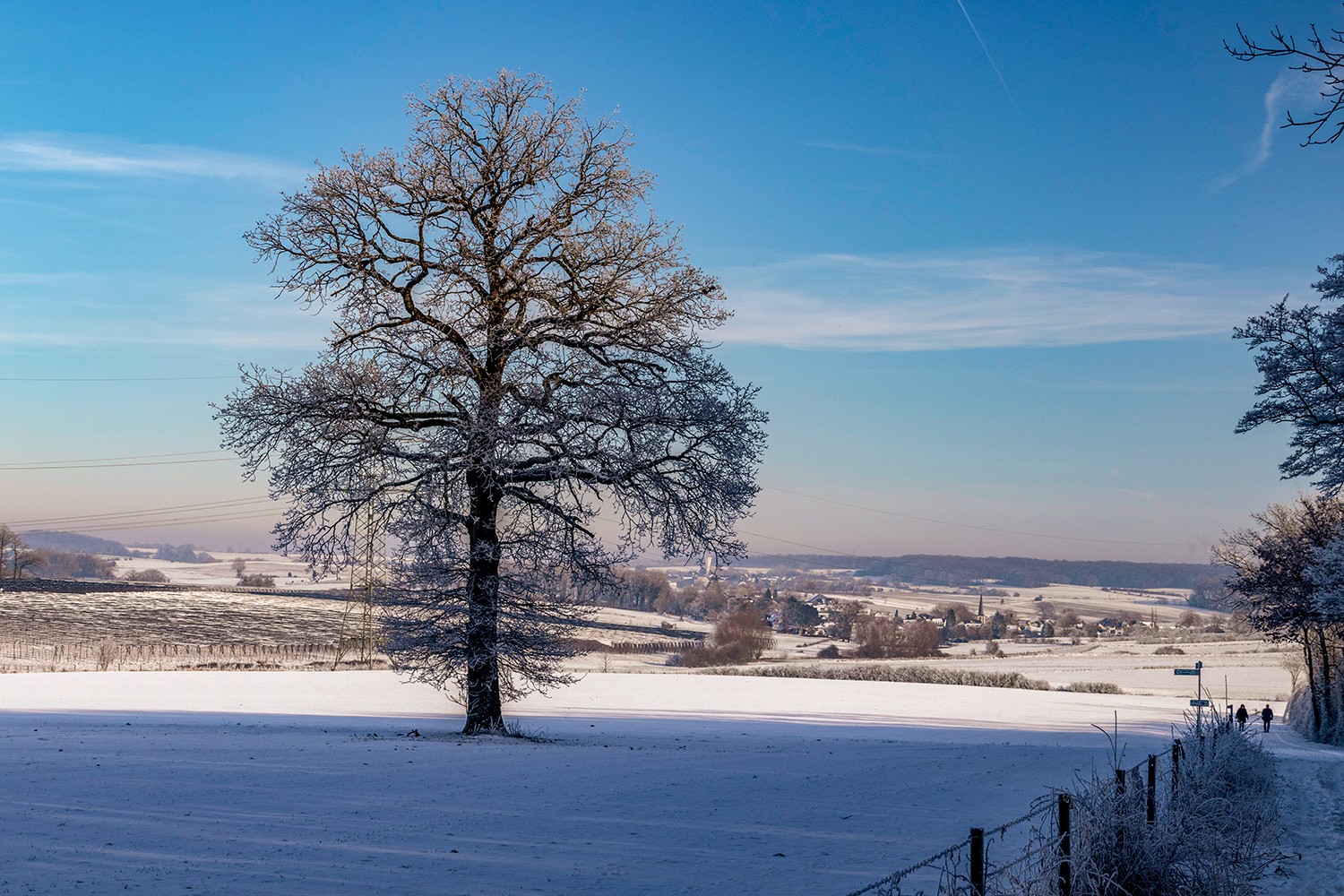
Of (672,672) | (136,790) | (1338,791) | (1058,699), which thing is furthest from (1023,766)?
(672,672)

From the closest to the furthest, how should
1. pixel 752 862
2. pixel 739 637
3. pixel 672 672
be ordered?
pixel 752 862 < pixel 672 672 < pixel 739 637

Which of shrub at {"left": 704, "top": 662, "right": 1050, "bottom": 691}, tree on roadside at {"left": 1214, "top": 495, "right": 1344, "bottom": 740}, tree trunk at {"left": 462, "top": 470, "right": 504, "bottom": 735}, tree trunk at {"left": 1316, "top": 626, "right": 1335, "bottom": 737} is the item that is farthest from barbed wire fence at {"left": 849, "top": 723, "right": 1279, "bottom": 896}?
shrub at {"left": 704, "top": 662, "right": 1050, "bottom": 691}

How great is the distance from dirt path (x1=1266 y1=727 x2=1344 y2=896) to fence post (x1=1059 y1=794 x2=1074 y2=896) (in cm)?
482

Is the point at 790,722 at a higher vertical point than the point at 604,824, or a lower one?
lower

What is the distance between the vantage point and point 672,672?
5691 cm

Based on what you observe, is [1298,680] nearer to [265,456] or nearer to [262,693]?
[262,693]

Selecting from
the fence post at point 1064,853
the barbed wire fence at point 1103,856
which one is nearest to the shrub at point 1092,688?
the barbed wire fence at point 1103,856

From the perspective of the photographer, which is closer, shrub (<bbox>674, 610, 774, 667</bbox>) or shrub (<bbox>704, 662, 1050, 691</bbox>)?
shrub (<bbox>704, 662, 1050, 691</bbox>)

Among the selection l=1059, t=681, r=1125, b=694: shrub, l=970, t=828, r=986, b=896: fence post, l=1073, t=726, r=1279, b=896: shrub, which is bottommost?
l=1059, t=681, r=1125, b=694: shrub

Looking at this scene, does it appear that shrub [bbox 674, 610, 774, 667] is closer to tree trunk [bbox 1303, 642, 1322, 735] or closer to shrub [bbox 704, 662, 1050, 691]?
shrub [bbox 704, 662, 1050, 691]

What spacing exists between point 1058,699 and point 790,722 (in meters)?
21.1

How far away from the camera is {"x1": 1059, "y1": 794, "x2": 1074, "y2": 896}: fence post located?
727 cm

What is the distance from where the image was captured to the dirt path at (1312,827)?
1116 centimetres

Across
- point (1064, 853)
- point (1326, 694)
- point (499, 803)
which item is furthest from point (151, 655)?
point (1064, 853)
